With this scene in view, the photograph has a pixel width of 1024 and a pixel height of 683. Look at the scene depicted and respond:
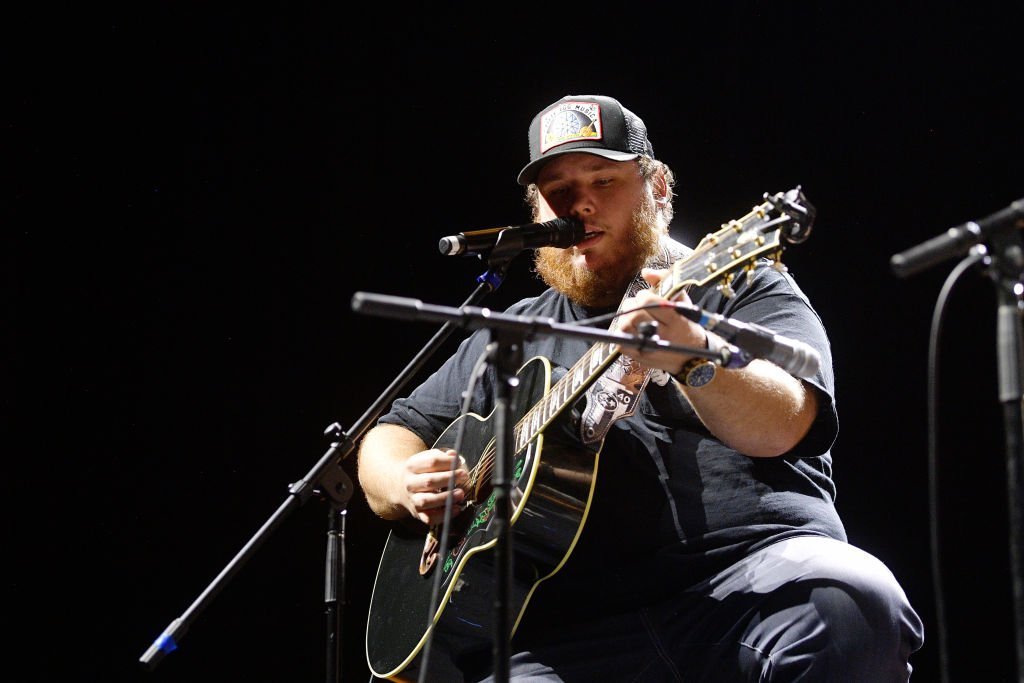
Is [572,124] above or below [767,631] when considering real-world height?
above

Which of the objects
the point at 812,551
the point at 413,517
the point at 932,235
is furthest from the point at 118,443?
the point at 932,235

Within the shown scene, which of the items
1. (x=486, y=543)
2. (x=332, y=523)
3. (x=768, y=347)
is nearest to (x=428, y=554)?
(x=486, y=543)

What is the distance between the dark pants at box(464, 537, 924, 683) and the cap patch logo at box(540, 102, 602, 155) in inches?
49.5

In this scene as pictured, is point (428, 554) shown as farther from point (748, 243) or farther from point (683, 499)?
point (748, 243)

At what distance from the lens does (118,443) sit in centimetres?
341

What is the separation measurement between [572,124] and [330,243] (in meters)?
1.35

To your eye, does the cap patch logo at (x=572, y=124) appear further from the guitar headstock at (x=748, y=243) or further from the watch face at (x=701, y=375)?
the watch face at (x=701, y=375)

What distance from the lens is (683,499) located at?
2301 mm

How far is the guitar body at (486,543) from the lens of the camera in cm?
223

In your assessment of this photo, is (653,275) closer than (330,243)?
Yes

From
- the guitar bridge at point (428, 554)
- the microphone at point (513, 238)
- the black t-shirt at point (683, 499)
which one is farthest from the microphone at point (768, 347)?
the guitar bridge at point (428, 554)

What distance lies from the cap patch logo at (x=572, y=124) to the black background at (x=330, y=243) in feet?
3.24

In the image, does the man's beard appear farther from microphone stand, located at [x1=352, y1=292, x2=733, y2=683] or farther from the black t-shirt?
microphone stand, located at [x1=352, y1=292, x2=733, y2=683]

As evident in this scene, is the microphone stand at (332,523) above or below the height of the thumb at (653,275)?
below
